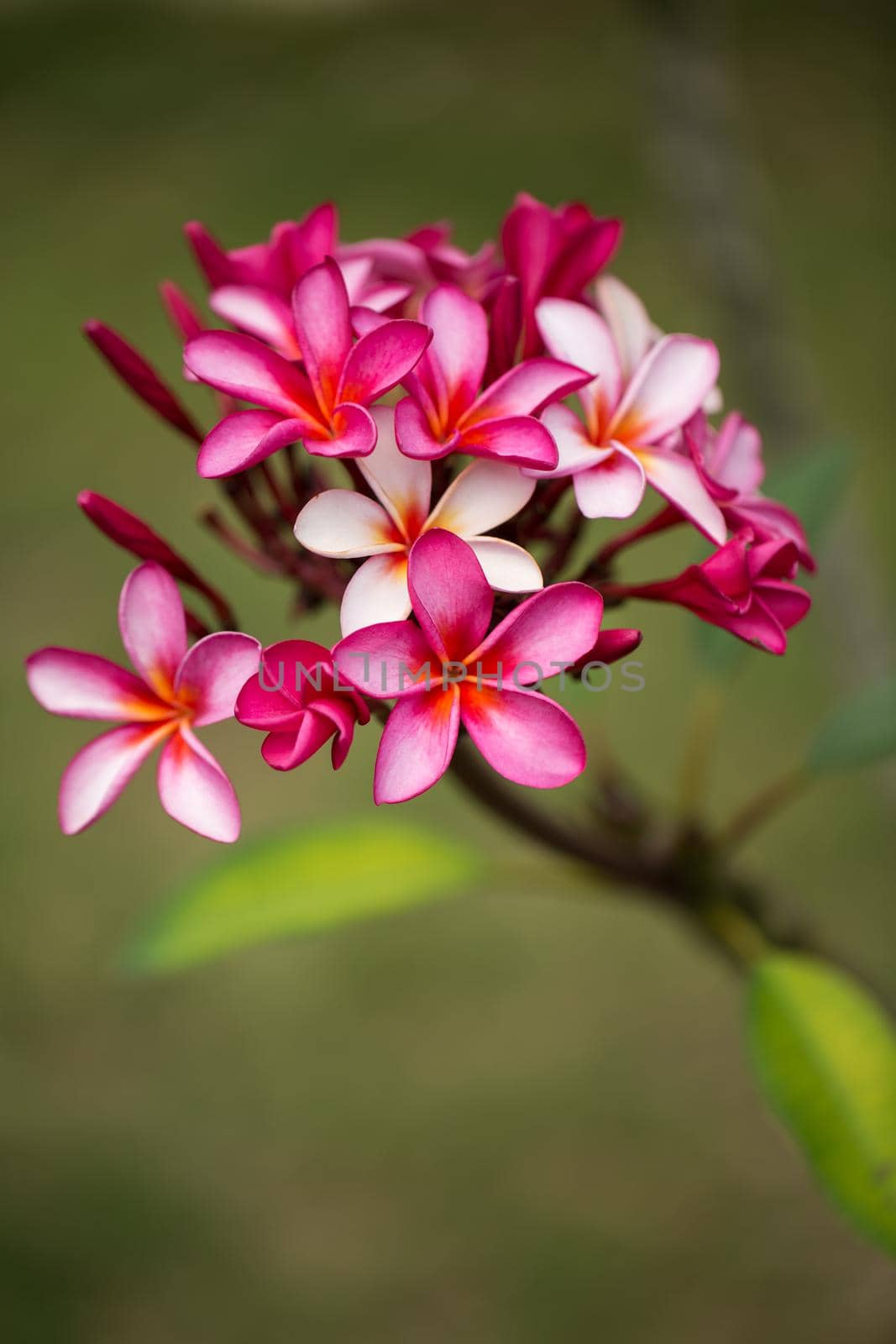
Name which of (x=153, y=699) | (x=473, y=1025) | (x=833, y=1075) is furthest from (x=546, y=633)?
(x=473, y=1025)

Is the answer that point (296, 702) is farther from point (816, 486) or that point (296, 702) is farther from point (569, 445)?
point (816, 486)

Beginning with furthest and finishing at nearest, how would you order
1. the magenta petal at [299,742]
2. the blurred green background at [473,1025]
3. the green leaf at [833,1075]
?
1. the blurred green background at [473,1025]
2. the green leaf at [833,1075]
3. the magenta petal at [299,742]

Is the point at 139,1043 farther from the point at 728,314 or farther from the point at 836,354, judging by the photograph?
the point at 836,354

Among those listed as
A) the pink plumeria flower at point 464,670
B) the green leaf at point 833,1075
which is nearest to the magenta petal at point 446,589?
the pink plumeria flower at point 464,670

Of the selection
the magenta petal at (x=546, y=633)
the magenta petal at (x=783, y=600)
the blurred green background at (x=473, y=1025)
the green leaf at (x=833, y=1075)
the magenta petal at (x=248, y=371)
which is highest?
the magenta petal at (x=248, y=371)

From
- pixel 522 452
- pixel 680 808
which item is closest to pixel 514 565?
pixel 522 452

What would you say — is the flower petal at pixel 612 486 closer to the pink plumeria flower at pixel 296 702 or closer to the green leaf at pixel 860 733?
the pink plumeria flower at pixel 296 702
